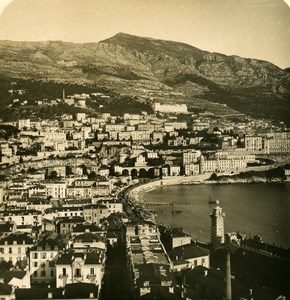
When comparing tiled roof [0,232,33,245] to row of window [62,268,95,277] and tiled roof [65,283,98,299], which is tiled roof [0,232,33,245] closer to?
row of window [62,268,95,277]

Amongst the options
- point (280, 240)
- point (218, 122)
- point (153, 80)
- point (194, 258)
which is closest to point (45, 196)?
point (280, 240)

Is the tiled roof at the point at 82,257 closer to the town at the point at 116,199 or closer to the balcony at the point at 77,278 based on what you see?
the town at the point at 116,199

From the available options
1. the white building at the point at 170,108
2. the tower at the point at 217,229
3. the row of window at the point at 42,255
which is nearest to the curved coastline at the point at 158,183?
the white building at the point at 170,108

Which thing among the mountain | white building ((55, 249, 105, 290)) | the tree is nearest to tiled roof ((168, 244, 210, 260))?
white building ((55, 249, 105, 290))

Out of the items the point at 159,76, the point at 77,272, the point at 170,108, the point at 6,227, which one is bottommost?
the point at 77,272

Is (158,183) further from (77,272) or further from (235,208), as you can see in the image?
(77,272)

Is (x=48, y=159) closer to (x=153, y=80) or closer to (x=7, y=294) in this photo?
(x=153, y=80)

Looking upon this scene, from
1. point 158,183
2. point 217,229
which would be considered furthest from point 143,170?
point 217,229
